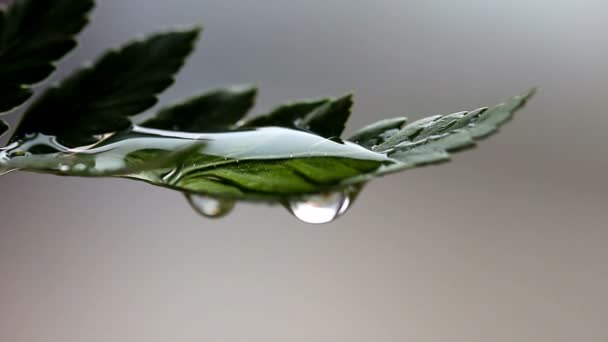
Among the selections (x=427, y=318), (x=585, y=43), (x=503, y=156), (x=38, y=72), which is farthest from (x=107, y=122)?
(x=585, y=43)

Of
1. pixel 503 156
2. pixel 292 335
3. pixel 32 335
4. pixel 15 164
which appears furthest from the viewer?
pixel 503 156

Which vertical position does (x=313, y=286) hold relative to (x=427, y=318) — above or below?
above

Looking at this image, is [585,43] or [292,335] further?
[585,43]

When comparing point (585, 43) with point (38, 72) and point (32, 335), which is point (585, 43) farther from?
point (38, 72)

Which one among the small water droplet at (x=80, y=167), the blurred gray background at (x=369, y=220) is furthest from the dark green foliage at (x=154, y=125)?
the blurred gray background at (x=369, y=220)

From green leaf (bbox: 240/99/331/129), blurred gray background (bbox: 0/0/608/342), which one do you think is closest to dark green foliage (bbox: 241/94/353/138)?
green leaf (bbox: 240/99/331/129)

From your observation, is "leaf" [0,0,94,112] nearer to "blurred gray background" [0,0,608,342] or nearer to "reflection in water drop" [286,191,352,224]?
"reflection in water drop" [286,191,352,224]
